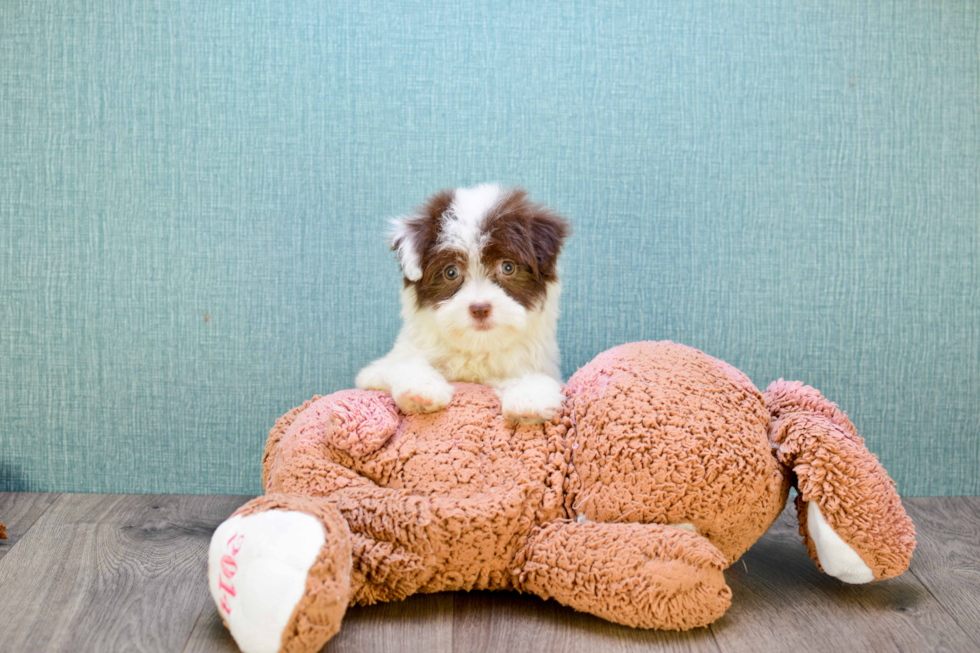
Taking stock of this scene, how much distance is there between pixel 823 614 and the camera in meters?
1.36

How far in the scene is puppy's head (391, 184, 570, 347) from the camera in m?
1.41

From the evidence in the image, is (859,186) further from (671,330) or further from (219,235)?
(219,235)

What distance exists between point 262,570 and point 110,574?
622mm

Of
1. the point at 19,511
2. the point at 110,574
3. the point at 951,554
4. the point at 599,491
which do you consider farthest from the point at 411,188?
the point at 951,554

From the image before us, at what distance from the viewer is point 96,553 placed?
1617 mm

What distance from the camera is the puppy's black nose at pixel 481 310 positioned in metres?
1.39

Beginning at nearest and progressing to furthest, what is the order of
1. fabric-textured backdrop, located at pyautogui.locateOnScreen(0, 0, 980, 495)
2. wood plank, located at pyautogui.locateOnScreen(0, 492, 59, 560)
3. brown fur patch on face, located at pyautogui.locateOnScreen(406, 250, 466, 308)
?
brown fur patch on face, located at pyautogui.locateOnScreen(406, 250, 466, 308), wood plank, located at pyautogui.locateOnScreen(0, 492, 59, 560), fabric-textured backdrop, located at pyautogui.locateOnScreen(0, 0, 980, 495)

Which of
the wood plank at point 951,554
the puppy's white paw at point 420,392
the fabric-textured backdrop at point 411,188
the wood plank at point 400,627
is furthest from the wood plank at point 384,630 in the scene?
the wood plank at point 951,554

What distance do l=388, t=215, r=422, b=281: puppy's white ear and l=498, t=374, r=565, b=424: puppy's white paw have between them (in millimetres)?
281

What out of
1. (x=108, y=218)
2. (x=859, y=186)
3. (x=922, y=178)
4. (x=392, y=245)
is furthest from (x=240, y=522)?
(x=922, y=178)

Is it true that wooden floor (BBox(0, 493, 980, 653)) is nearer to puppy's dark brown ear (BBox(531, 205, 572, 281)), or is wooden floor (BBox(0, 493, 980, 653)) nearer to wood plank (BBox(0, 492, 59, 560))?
wood plank (BBox(0, 492, 59, 560))

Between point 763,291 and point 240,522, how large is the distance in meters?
1.44

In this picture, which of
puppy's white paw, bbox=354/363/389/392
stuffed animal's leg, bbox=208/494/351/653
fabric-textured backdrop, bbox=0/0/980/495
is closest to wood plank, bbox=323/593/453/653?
stuffed animal's leg, bbox=208/494/351/653

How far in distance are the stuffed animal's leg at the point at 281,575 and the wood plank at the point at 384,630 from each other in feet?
0.42
